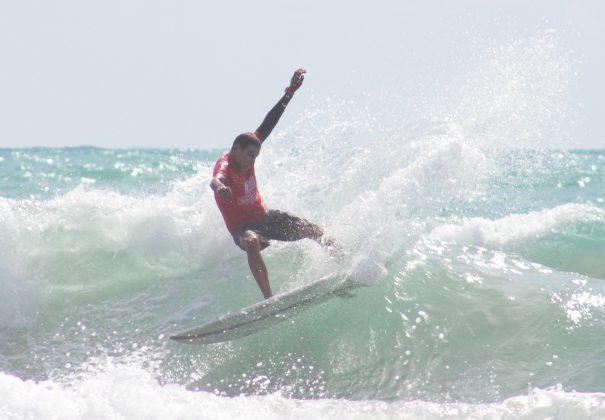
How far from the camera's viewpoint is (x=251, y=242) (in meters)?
6.32

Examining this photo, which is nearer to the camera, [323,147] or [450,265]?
[450,265]

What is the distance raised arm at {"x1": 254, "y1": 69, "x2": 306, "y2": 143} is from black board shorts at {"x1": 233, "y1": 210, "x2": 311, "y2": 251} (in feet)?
2.34

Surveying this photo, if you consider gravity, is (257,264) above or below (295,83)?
below

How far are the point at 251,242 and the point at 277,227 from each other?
1.58ft

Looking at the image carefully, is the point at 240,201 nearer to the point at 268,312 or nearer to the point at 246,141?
the point at 246,141

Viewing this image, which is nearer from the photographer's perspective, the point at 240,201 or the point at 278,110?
the point at 240,201

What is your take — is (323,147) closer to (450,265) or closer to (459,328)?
(450,265)

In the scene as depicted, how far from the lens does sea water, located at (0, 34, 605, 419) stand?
5281 millimetres

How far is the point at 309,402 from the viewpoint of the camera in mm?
5355

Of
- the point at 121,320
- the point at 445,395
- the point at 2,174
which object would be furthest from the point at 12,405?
the point at 2,174

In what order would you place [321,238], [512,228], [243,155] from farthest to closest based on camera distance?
[512,228]
[321,238]
[243,155]

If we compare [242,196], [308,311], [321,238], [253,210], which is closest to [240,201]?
[242,196]

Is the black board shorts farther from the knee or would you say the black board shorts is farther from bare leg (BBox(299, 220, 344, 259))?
the knee

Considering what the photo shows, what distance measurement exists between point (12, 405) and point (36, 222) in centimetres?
498
